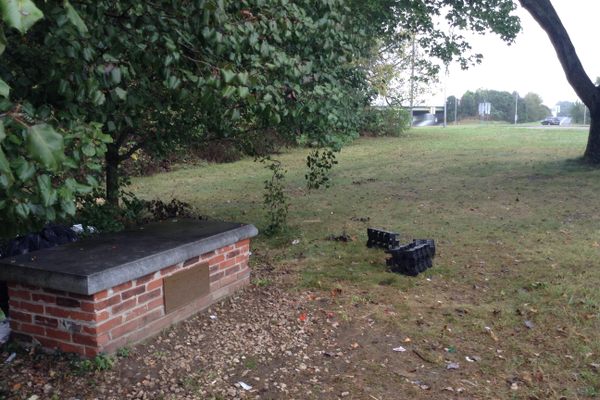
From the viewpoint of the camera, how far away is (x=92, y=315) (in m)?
3.33

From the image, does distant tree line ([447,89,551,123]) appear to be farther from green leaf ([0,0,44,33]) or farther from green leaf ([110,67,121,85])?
green leaf ([0,0,44,33])

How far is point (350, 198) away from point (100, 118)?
7.17 meters

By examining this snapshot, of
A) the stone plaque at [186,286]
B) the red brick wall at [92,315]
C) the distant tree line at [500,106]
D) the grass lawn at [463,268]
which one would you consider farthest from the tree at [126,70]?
the distant tree line at [500,106]

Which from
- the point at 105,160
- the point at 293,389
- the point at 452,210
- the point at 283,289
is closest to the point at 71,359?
the point at 293,389

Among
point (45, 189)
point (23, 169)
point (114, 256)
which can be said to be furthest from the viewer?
point (114, 256)

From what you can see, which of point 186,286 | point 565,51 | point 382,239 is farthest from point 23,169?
point 565,51

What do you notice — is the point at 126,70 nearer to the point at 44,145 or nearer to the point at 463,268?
the point at 44,145

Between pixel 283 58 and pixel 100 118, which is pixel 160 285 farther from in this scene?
pixel 283 58

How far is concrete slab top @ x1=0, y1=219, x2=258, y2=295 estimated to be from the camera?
10.9 feet

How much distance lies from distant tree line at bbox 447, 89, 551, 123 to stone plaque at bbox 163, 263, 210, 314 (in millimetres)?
67825

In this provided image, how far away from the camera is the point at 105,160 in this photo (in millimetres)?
6680

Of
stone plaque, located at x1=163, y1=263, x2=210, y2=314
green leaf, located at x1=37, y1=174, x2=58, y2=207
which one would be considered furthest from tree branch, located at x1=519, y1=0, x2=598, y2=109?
green leaf, located at x1=37, y1=174, x2=58, y2=207

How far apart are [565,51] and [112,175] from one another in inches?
439

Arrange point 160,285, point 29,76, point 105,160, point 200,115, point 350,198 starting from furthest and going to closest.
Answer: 1. point 350,198
2. point 105,160
3. point 200,115
4. point 160,285
5. point 29,76
